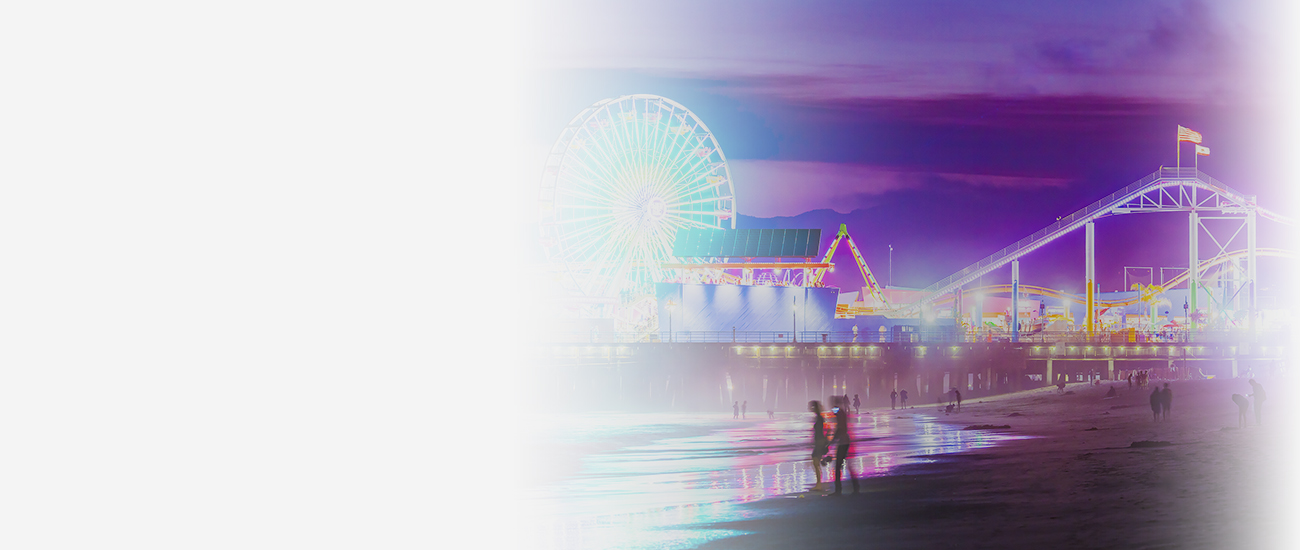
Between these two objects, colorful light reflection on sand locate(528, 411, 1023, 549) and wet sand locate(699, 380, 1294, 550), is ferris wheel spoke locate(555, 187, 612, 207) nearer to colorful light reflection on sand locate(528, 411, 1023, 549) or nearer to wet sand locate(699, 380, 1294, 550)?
colorful light reflection on sand locate(528, 411, 1023, 549)

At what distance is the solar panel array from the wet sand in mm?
41998

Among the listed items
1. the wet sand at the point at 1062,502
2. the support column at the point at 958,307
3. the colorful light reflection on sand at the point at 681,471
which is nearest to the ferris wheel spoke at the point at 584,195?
the colorful light reflection on sand at the point at 681,471

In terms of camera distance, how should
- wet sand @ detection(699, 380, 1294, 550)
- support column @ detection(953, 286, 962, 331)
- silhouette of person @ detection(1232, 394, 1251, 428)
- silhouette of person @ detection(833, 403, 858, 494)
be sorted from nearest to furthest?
wet sand @ detection(699, 380, 1294, 550) → silhouette of person @ detection(833, 403, 858, 494) → silhouette of person @ detection(1232, 394, 1251, 428) → support column @ detection(953, 286, 962, 331)

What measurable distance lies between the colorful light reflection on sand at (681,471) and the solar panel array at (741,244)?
2770 cm

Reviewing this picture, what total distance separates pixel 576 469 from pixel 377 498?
434cm

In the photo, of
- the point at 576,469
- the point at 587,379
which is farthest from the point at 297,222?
the point at 587,379

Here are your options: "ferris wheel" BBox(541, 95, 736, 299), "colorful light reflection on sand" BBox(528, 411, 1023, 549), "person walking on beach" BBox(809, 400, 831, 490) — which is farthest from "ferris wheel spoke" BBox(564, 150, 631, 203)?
"person walking on beach" BBox(809, 400, 831, 490)

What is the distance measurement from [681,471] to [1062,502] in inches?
295

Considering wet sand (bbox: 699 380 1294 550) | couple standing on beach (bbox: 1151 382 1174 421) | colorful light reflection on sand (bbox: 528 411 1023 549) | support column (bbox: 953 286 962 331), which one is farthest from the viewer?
support column (bbox: 953 286 962 331)

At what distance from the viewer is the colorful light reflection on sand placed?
12609mm

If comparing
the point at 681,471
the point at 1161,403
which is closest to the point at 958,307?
the point at 1161,403

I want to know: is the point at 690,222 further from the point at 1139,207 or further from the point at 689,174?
the point at 1139,207

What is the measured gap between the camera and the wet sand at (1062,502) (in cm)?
1106

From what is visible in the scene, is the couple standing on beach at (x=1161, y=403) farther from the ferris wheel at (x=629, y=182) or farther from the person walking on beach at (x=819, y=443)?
the ferris wheel at (x=629, y=182)
